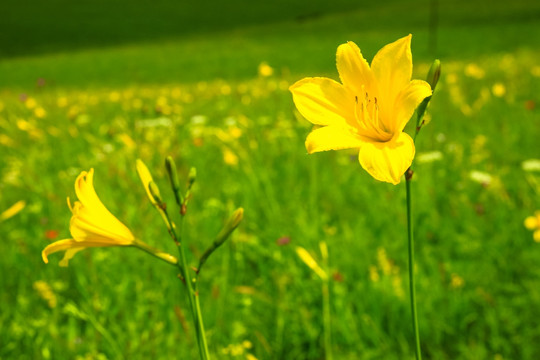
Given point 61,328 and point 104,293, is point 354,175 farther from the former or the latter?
point 61,328

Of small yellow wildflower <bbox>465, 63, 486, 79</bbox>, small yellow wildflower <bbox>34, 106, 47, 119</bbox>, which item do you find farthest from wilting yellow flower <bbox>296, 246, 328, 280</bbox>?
small yellow wildflower <bbox>34, 106, 47, 119</bbox>

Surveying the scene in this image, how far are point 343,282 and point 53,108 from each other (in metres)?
5.22

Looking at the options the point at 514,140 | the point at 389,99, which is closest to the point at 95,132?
the point at 514,140

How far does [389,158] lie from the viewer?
583 millimetres

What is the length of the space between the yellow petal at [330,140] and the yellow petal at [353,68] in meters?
0.09

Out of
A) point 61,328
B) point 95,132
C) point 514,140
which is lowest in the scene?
point 61,328

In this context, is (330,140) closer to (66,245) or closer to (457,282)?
(66,245)

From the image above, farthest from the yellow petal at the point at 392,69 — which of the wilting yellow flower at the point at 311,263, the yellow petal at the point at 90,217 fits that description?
the wilting yellow flower at the point at 311,263

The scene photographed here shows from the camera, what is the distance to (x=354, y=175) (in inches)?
103

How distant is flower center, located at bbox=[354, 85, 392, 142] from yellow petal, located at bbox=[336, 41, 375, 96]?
14mm

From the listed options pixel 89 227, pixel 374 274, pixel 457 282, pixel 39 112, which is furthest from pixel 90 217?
pixel 39 112

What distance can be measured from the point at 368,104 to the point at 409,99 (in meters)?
0.12

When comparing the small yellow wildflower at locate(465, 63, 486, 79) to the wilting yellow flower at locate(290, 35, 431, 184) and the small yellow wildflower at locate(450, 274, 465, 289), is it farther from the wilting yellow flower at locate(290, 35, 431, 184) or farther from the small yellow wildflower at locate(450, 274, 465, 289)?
the wilting yellow flower at locate(290, 35, 431, 184)

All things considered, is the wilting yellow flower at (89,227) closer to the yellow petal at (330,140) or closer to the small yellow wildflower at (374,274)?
the yellow petal at (330,140)
